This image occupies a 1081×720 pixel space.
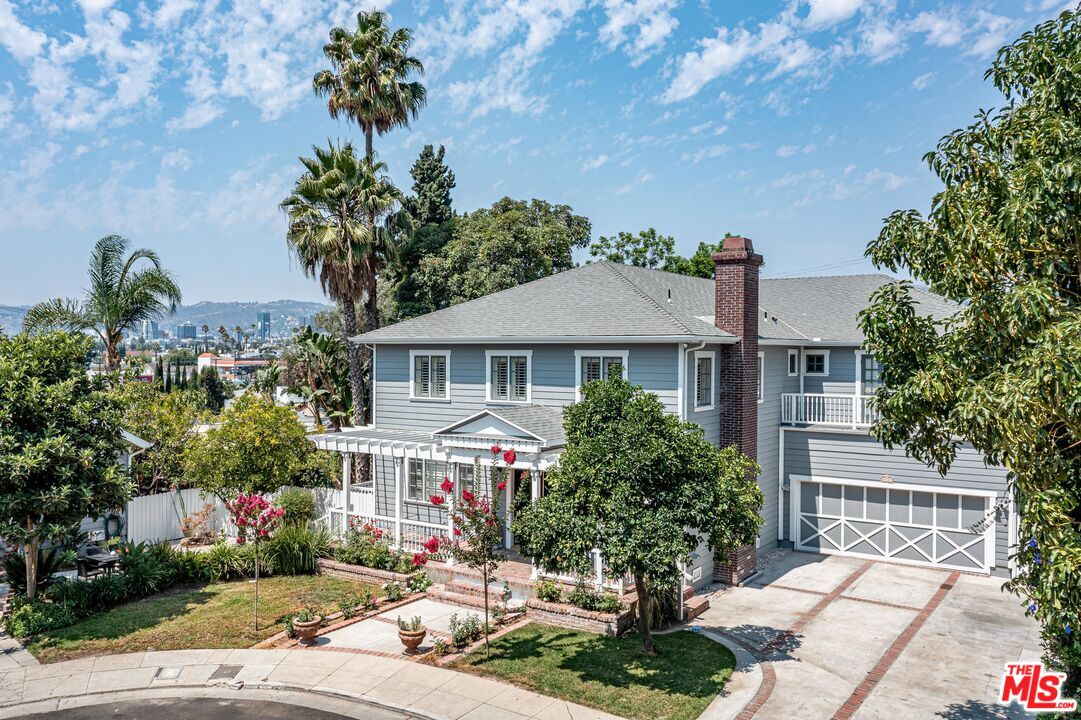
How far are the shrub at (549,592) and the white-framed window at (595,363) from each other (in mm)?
5050

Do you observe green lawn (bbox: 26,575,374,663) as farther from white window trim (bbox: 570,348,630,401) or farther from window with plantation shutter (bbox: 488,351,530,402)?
white window trim (bbox: 570,348,630,401)

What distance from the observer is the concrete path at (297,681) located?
37.4ft

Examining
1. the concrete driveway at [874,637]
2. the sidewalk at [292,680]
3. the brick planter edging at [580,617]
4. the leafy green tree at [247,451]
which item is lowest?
the concrete driveway at [874,637]

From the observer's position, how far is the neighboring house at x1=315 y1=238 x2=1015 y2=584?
18328 mm

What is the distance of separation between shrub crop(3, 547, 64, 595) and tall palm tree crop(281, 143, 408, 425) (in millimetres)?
11063

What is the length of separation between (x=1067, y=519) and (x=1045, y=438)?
2.57ft

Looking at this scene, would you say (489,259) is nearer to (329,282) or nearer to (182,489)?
(329,282)

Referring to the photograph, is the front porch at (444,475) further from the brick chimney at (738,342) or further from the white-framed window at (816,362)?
the white-framed window at (816,362)

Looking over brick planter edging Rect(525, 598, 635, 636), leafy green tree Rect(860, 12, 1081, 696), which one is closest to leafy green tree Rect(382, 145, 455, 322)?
brick planter edging Rect(525, 598, 635, 636)

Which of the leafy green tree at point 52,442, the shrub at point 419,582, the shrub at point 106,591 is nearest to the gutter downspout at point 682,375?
the shrub at point 419,582

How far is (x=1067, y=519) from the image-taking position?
285 inches

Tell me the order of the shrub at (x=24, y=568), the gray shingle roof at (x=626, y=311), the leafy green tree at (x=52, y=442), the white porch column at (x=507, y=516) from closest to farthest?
the leafy green tree at (x=52, y=442)
the shrub at (x=24, y=568)
the gray shingle roof at (x=626, y=311)
the white porch column at (x=507, y=516)

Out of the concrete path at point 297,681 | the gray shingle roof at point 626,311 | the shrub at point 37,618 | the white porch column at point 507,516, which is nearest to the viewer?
the concrete path at point 297,681

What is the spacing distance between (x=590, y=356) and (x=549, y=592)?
611 cm
